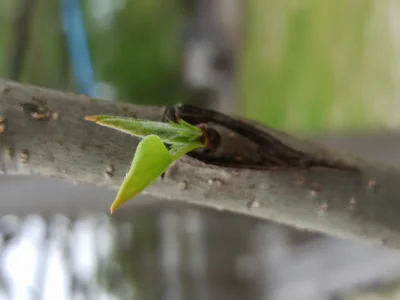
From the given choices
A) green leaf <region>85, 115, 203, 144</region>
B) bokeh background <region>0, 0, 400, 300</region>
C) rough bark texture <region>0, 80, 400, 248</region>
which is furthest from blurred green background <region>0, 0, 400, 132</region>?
green leaf <region>85, 115, 203, 144</region>

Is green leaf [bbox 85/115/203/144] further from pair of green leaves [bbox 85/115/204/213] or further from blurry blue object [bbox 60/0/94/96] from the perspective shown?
blurry blue object [bbox 60/0/94/96]

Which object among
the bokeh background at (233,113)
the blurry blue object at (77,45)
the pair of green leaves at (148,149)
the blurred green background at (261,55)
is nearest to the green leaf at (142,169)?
the pair of green leaves at (148,149)

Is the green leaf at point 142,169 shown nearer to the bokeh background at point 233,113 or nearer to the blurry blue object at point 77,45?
the bokeh background at point 233,113

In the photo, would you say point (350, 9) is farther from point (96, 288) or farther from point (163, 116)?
point (163, 116)

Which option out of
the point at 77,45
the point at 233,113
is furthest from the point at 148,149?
the point at 77,45

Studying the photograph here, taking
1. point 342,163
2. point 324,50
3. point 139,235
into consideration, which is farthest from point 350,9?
point 342,163
